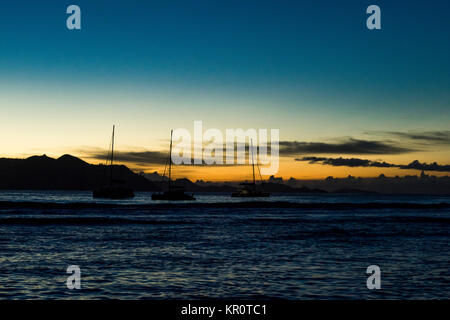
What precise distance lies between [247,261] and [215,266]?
2.12 metres

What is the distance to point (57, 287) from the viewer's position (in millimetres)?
13938

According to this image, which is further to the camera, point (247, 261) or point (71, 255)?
point (71, 255)

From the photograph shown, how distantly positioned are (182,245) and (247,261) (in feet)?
24.2
